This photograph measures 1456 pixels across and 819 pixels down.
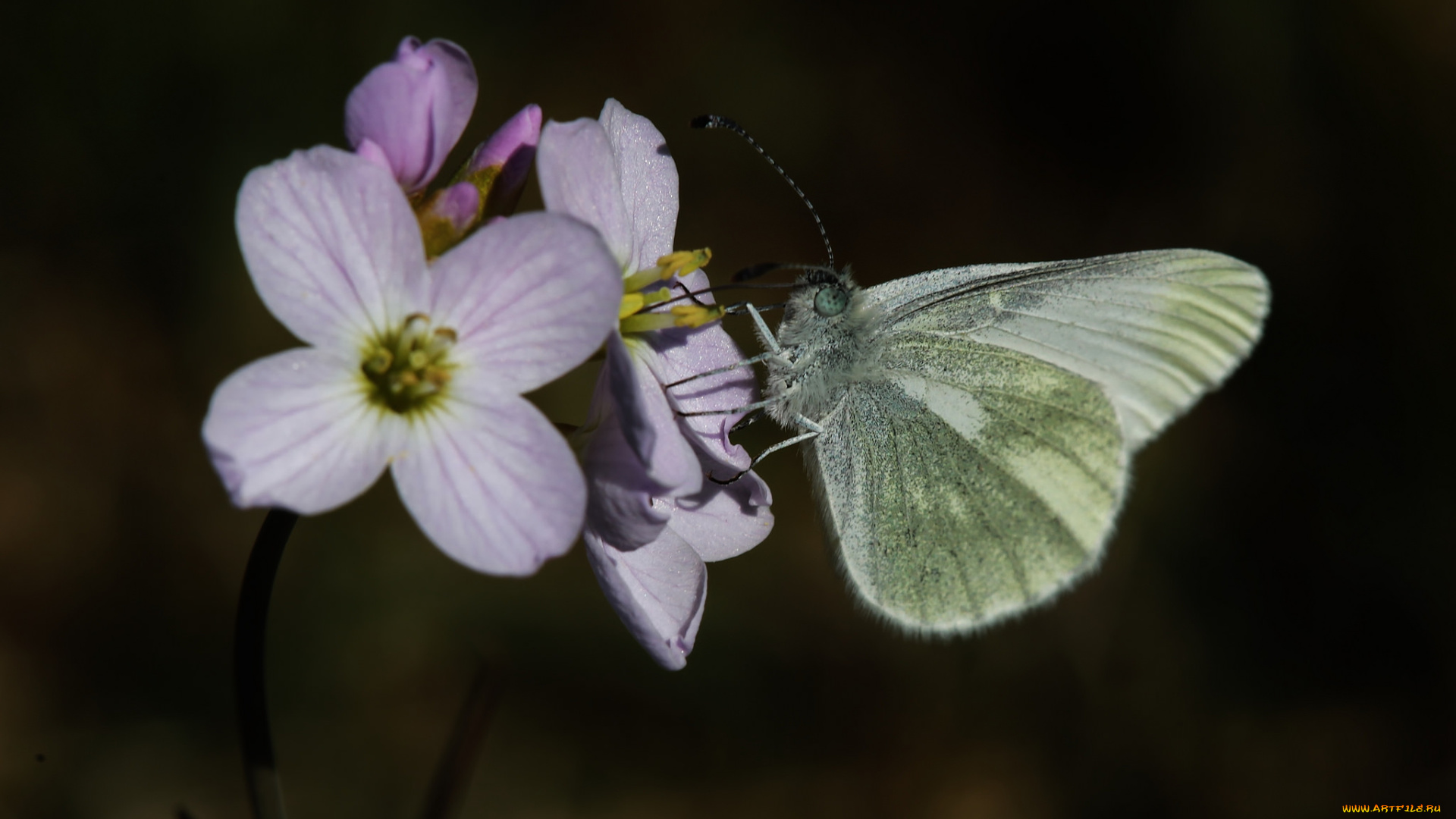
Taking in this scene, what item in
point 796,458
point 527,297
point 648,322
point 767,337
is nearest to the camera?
point 527,297

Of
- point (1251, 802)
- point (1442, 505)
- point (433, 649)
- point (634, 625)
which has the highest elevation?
point (634, 625)

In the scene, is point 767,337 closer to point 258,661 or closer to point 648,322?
point 648,322

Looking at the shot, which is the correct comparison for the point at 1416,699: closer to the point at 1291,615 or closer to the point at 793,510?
the point at 1291,615

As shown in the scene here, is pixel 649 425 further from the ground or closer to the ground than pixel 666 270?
closer to the ground

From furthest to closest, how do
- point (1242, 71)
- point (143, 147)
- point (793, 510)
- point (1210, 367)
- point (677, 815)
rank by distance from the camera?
point (1242, 71) → point (793, 510) → point (677, 815) → point (143, 147) → point (1210, 367)

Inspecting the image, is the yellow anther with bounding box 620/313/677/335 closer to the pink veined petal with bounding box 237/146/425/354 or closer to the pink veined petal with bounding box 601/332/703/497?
the pink veined petal with bounding box 601/332/703/497

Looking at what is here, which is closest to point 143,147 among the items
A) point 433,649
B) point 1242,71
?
point 433,649

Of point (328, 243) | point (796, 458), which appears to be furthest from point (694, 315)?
point (796, 458)

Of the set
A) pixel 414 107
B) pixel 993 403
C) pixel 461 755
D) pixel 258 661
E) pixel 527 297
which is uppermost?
pixel 414 107
